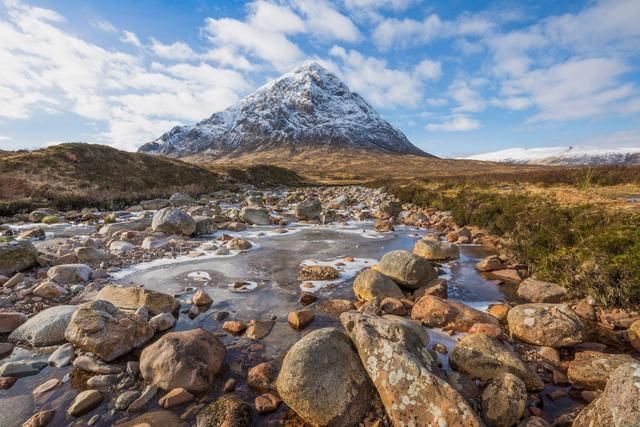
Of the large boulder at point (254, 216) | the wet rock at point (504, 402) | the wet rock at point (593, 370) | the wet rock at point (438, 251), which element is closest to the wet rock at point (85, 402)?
the wet rock at point (504, 402)

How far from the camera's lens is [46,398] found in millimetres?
4879

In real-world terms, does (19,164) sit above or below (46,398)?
above

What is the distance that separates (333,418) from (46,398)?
4300 millimetres

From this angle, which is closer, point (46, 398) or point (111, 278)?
point (46, 398)

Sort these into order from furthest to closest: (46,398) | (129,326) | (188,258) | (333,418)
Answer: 1. (188,258)
2. (129,326)
3. (46,398)
4. (333,418)

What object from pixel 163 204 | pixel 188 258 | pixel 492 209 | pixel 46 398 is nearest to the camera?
pixel 46 398

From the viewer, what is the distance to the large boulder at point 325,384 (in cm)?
447

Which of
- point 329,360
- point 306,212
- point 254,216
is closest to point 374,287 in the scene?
point 329,360

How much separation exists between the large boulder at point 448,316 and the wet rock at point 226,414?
173 inches

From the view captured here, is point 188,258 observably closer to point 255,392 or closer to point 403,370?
point 255,392

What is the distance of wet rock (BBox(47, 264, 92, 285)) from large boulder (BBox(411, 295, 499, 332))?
929cm

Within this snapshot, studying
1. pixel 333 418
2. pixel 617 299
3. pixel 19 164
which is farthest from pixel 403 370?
pixel 19 164

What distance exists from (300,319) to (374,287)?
2.33 meters

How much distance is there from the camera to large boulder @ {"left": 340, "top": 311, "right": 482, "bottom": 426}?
13.2ft
